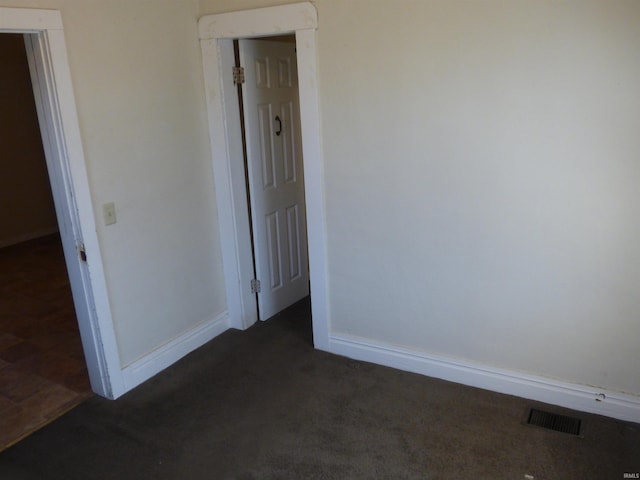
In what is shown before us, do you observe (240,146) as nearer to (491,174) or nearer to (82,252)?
(82,252)

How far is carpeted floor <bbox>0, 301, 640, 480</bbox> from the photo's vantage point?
241 cm

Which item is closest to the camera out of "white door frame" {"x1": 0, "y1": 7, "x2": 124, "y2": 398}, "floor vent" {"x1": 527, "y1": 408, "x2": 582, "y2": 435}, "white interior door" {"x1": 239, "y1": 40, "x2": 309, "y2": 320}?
"white door frame" {"x1": 0, "y1": 7, "x2": 124, "y2": 398}

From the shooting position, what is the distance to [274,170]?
3.79 m

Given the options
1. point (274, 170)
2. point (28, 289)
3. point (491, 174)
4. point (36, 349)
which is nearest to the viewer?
point (491, 174)

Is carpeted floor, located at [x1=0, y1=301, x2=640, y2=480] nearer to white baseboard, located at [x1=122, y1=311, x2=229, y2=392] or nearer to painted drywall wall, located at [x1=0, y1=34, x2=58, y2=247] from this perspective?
white baseboard, located at [x1=122, y1=311, x2=229, y2=392]

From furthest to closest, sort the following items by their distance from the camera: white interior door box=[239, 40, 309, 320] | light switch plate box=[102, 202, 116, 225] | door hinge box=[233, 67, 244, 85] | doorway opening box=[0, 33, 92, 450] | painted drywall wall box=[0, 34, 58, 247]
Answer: painted drywall wall box=[0, 34, 58, 247] → white interior door box=[239, 40, 309, 320] → door hinge box=[233, 67, 244, 85] → doorway opening box=[0, 33, 92, 450] → light switch plate box=[102, 202, 116, 225]

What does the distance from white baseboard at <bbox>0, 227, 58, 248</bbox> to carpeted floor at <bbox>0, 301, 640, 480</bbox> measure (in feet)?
12.3

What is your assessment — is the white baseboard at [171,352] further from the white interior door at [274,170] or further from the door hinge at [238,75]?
the door hinge at [238,75]

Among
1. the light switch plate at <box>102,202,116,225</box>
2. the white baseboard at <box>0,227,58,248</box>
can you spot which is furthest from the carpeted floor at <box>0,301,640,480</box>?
the white baseboard at <box>0,227,58,248</box>

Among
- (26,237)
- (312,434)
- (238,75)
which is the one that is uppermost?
(238,75)

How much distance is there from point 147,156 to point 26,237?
3.92m

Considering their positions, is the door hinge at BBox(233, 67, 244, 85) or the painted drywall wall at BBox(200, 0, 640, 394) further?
the door hinge at BBox(233, 67, 244, 85)

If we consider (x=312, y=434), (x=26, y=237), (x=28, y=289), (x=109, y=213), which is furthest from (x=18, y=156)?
(x=312, y=434)

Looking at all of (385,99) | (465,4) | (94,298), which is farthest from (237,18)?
(94,298)
